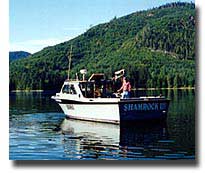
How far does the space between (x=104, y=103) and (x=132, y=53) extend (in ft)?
4.33

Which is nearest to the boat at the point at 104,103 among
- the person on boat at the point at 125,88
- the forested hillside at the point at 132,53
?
the person on boat at the point at 125,88

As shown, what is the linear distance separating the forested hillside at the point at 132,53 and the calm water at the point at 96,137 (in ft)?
0.92

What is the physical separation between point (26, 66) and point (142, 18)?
181 cm

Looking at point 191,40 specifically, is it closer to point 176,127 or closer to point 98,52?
point 98,52

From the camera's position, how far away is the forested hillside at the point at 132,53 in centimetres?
756

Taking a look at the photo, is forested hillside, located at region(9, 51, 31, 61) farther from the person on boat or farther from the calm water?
the person on boat

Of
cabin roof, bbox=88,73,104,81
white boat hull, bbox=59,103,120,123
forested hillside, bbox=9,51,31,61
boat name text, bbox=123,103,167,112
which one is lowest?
white boat hull, bbox=59,103,120,123

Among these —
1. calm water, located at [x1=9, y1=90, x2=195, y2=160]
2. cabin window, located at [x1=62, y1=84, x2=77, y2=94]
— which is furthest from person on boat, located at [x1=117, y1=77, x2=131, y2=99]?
cabin window, located at [x1=62, y1=84, x2=77, y2=94]

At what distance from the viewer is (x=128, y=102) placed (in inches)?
352

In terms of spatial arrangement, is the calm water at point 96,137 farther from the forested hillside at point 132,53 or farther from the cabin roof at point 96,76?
the cabin roof at point 96,76

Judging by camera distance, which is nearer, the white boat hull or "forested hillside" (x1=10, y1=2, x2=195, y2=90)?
"forested hillside" (x1=10, y1=2, x2=195, y2=90)

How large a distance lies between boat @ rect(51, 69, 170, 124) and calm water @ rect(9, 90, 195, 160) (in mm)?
151

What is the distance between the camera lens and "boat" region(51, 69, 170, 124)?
8859mm

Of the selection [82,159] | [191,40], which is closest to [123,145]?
[82,159]
